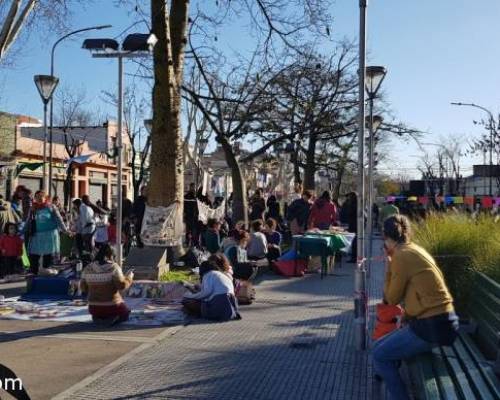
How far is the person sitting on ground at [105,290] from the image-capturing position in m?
8.78

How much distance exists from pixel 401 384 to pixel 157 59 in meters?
9.92

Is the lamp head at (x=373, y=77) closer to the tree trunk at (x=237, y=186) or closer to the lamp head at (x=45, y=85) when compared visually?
the tree trunk at (x=237, y=186)

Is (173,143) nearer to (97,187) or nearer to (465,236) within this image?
(465,236)

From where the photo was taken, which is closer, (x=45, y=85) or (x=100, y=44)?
(x=100, y=44)

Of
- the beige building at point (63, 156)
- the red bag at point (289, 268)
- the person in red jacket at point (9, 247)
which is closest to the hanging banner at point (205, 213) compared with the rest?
the red bag at point (289, 268)

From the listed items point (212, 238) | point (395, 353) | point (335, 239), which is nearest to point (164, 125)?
point (212, 238)

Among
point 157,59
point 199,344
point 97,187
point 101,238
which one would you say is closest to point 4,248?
point 101,238

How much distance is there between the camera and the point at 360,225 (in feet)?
24.5

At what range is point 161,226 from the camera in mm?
13336

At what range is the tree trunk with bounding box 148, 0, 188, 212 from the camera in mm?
13391

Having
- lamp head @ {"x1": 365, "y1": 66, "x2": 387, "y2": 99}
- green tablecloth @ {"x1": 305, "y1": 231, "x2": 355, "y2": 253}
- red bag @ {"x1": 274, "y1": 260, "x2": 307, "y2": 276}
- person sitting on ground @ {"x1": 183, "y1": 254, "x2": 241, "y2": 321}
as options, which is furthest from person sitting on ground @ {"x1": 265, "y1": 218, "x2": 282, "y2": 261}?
person sitting on ground @ {"x1": 183, "y1": 254, "x2": 241, "y2": 321}

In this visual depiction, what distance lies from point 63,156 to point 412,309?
44396mm

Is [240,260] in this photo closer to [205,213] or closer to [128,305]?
[128,305]

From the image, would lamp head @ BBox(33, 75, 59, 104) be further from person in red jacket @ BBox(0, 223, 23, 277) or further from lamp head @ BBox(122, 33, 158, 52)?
lamp head @ BBox(122, 33, 158, 52)
